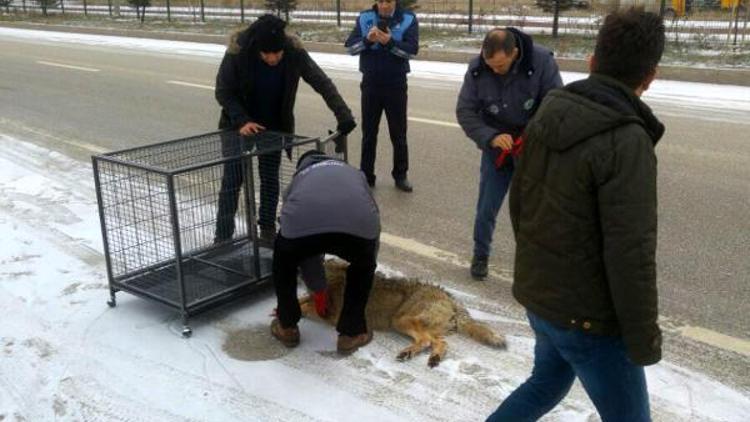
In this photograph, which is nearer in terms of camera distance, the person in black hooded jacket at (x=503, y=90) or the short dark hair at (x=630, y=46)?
the short dark hair at (x=630, y=46)

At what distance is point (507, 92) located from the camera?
4.43m

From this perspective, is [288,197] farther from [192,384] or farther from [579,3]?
[579,3]

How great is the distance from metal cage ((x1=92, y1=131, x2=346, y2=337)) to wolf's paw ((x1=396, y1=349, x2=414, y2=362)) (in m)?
1.09

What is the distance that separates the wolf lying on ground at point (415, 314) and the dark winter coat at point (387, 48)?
2755mm

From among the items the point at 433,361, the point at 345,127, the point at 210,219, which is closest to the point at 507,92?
the point at 345,127

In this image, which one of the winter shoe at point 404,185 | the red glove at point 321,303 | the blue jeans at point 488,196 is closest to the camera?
the red glove at point 321,303

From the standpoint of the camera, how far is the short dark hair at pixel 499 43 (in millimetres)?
4203

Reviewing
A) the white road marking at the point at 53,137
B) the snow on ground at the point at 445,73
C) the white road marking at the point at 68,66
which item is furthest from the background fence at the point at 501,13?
the white road marking at the point at 68,66

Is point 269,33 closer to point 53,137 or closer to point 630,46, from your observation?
point 630,46

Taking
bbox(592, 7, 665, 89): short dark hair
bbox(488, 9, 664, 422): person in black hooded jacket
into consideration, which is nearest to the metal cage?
bbox(488, 9, 664, 422): person in black hooded jacket

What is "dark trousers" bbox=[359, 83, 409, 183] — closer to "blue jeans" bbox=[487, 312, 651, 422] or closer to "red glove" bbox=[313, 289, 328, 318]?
"red glove" bbox=[313, 289, 328, 318]

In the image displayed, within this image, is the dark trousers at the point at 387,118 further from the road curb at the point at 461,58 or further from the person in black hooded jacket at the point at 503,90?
the road curb at the point at 461,58

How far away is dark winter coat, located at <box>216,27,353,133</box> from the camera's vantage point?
15.4 feet

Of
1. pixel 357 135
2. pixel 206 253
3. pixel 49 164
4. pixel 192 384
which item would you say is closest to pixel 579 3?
pixel 357 135
